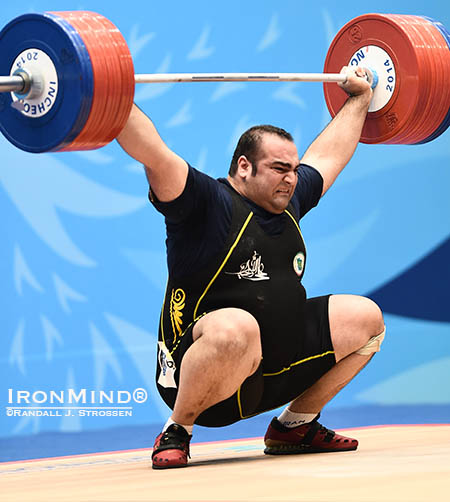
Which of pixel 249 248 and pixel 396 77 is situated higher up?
pixel 396 77

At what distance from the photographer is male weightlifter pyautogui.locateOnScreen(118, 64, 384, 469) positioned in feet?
7.18

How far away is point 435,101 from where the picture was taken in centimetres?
282

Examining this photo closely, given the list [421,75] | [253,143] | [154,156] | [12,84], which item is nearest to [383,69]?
[421,75]

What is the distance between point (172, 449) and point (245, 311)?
0.35 metres

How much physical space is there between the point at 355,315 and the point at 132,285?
1.71 meters

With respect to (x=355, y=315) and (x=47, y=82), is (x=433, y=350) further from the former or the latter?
(x=47, y=82)

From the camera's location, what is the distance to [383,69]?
288cm

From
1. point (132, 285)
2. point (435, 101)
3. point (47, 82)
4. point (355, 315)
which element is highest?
point (132, 285)

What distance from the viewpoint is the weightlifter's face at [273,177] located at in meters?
2.38

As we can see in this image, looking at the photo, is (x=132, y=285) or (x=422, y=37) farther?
(x=132, y=285)

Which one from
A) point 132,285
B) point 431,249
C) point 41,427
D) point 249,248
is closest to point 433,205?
point 431,249

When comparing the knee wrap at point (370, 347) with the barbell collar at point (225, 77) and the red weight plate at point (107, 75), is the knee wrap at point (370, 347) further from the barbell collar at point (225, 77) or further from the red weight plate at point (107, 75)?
the red weight plate at point (107, 75)

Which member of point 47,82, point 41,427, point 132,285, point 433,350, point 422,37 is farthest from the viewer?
point 433,350

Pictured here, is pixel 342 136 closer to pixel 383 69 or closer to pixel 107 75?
pixel 383 69
